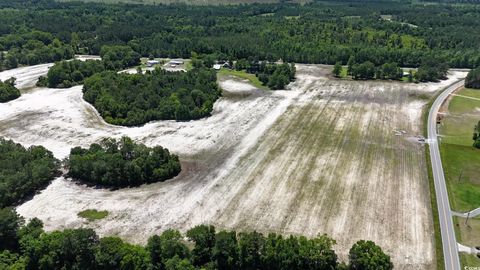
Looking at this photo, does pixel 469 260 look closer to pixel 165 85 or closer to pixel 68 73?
pixel 165 85

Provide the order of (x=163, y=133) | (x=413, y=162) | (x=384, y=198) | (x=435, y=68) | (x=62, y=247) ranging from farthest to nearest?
(x=435, y=68) → (x=163, y=133) → (x=413, y=162) → (x=384, y=198) → (x=62, y=247)

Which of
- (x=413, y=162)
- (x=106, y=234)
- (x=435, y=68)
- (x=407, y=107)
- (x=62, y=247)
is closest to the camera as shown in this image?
(x=62, y=247)

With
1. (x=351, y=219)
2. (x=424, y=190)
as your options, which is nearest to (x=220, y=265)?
(x=351, y=219)

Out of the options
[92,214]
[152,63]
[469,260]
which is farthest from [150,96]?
[469,260]

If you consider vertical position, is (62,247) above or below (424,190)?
above

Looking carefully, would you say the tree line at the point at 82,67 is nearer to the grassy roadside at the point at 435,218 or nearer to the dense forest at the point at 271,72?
the dense forest at the point at 271,72

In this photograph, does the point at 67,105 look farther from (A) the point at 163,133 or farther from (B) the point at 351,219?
(B) the point at 351,219

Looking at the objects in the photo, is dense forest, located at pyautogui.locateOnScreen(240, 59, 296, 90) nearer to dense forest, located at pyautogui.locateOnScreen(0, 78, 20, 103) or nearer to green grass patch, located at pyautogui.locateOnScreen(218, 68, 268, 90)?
green grass patch, located at pyautogui.locateOnScreen(218, 68, 268, 90)
